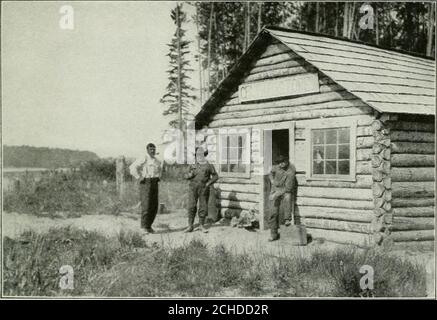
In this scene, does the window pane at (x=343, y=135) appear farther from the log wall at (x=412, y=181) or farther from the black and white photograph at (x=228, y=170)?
the log wall at (x=412, y=181)

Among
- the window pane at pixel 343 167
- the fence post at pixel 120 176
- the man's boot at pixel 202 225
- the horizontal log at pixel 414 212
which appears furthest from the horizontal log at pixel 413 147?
the fence post at pixel 120 176

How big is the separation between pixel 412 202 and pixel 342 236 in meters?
1.56

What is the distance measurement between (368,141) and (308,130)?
1.54m

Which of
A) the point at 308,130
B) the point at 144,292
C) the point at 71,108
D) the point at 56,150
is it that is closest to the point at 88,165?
the point at 56,150

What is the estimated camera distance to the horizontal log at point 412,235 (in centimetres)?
884

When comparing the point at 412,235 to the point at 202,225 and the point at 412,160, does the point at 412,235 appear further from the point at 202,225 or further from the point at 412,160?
the point at 202,225

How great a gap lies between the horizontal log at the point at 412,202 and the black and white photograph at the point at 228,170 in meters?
0.02

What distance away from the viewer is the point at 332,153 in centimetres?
975

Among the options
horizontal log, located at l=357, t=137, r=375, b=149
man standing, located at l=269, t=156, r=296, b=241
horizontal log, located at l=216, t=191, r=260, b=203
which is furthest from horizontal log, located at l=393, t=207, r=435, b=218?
horizontal log, located at l=216, t=191, r=260, b=203

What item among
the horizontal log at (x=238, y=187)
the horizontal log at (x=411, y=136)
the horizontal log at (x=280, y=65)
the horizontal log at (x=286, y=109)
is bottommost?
the horizontal log at (x=238, y=187)

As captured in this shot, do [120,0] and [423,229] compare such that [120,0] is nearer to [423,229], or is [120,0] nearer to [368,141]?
[368,141]

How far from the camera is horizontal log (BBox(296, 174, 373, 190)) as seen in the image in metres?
9.01

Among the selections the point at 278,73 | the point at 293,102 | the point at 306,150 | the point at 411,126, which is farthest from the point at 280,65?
the point at 411,126
